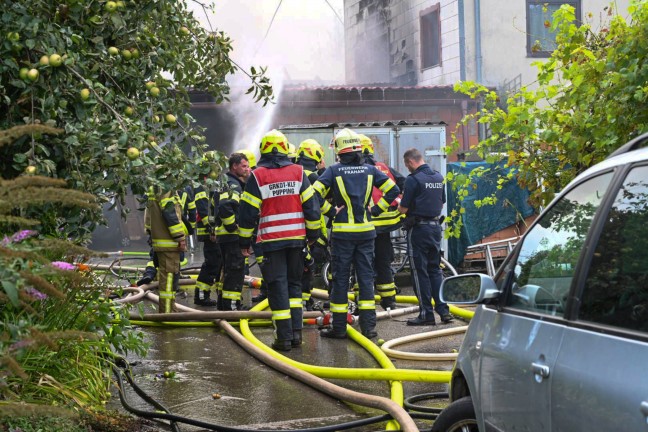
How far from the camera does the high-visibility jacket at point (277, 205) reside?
8.38m

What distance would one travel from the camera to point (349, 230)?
9070 mm

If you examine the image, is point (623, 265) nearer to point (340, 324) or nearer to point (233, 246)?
point (340, 324)

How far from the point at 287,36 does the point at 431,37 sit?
245 inches

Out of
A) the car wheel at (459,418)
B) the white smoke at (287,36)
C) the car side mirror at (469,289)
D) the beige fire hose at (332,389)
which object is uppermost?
the white smoke at (287,36)

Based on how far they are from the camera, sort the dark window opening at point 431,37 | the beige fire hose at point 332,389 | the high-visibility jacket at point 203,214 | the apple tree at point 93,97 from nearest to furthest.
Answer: the apple tree at point 93,97
the beige fire hose at point 332,389
the high-visibility jacket at point 203,214
the dark window opening at point 431,37

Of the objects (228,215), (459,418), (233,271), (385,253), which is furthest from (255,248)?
(459,418)

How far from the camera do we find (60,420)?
478 cm

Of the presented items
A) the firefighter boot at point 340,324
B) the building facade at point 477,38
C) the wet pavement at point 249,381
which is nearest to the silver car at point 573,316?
the wet pavement at point 249,381

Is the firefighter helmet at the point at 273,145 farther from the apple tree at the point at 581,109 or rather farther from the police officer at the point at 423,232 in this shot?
the police officer at the point at 423,232

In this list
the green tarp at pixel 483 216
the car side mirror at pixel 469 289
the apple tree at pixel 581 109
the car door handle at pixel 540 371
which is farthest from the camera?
the green tarp at pixel 483 216

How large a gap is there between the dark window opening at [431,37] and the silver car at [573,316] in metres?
17.5

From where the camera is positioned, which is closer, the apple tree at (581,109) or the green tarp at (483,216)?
the apple tree at (581,109)

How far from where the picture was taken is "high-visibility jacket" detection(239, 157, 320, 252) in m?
8.38

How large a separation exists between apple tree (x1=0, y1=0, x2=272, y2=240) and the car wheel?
2109 mm
